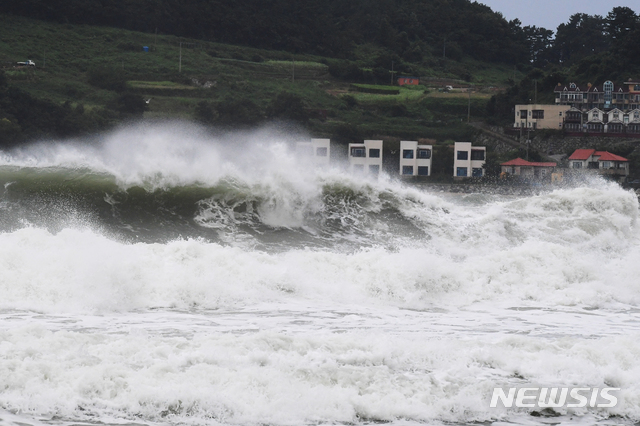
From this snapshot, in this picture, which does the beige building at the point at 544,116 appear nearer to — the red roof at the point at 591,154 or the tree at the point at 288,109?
the red roof at the point at 591,154

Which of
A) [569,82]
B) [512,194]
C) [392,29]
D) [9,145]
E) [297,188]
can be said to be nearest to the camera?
[297,188]

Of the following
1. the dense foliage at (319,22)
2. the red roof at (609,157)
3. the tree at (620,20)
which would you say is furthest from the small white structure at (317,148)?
the tree at (620,20)

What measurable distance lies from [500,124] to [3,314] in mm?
67452

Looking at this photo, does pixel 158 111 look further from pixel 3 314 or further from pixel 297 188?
pixel 3 314

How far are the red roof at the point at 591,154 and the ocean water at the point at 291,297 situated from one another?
3941 cm

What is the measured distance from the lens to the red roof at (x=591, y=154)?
2424 inches

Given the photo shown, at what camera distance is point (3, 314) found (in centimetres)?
1316

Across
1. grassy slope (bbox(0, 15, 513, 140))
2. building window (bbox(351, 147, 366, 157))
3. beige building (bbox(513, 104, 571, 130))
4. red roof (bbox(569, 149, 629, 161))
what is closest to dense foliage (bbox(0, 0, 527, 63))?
grassy slope (bbox(0, 15, 513, 140))

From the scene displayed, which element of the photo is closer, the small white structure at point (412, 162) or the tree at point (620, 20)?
the small white structure at point (412, 162)

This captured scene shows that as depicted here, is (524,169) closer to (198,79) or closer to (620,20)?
(198,79)

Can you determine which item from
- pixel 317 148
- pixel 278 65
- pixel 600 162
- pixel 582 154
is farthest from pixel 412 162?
pixel 278 65

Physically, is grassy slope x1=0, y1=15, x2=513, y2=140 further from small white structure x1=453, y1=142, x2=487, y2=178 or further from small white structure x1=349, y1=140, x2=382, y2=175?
small white structure x1=453, y1=142, x2=487, y2=178

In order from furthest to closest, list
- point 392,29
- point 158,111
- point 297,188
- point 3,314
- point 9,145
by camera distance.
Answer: point 392,29
point 158,111
point 9,145
point 297,188
point 3,314

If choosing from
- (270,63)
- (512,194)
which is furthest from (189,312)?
(270,63)
